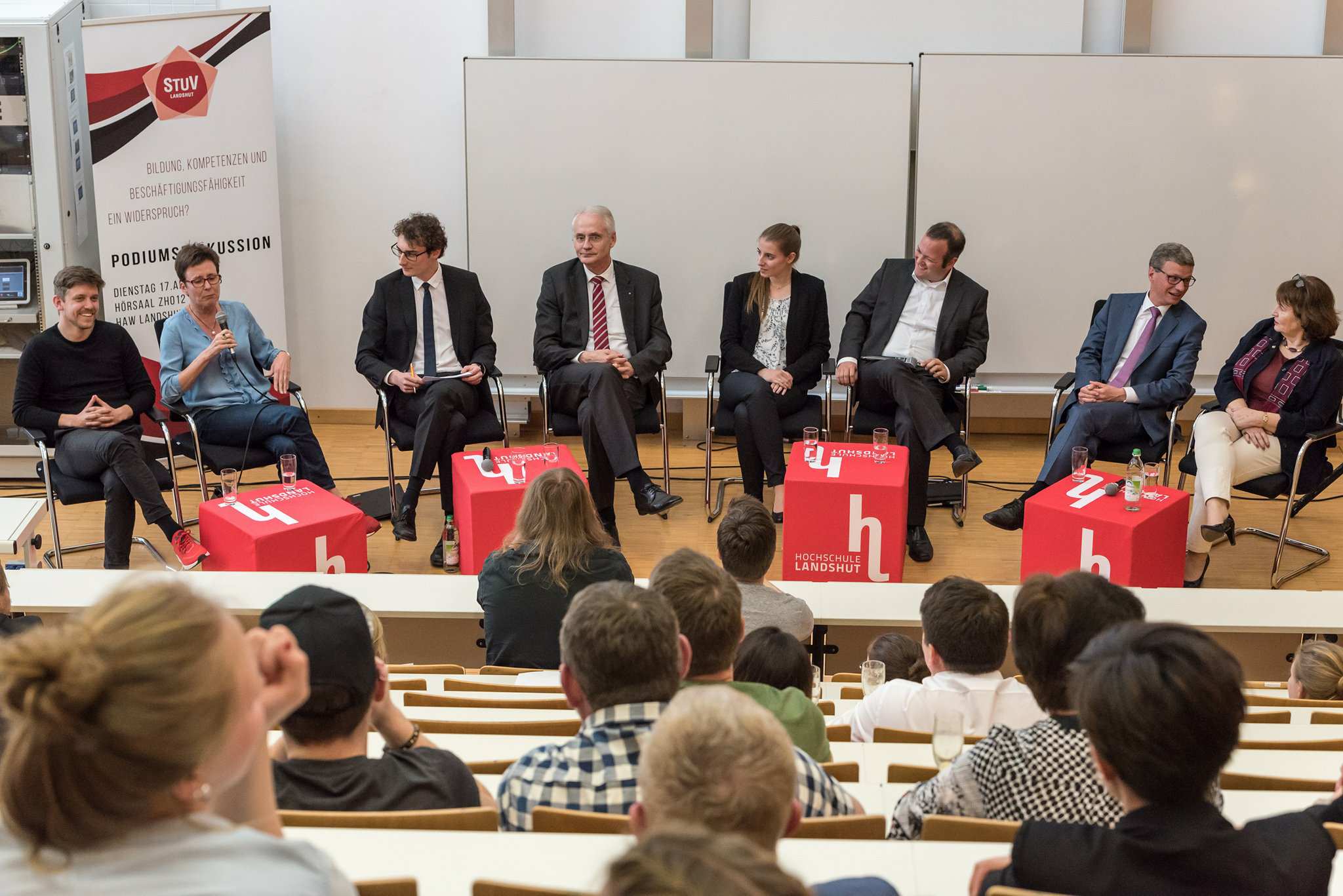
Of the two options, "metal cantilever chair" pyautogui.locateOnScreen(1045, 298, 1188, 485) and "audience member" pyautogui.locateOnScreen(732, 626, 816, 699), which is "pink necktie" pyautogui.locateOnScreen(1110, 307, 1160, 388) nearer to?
"metal cantilever chair" pyautogui.locateOnScreen(1045, 298, 1188, 485)

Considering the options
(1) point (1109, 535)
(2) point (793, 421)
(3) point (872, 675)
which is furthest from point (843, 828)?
(2) point (793, 421)

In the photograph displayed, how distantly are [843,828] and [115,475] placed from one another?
396 centimetres

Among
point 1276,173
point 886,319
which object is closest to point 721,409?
point 886,319

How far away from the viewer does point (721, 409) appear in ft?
19.3

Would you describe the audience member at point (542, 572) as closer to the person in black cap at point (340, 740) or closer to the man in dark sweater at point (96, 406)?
the person in black cap at point (340, 740)

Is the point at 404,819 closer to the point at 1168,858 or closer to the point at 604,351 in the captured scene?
the point at 1168,858

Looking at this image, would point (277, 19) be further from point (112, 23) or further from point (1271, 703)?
point (1271, 703)

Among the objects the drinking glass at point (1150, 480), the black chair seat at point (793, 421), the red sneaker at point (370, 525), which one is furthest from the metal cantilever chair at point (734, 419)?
the red sneaker at point (370, 525)

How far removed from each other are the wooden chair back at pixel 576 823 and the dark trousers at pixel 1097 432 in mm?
3900

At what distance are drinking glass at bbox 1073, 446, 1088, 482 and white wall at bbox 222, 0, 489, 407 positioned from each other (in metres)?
3.29

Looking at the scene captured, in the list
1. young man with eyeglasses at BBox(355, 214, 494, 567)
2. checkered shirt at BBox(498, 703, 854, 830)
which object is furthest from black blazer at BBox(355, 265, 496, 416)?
checkered shirt at BBox(498, 703, 854, 830)

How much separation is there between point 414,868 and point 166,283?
5258 mm

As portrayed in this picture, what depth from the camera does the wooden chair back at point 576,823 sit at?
1897mm

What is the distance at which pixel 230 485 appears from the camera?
4.75 m
